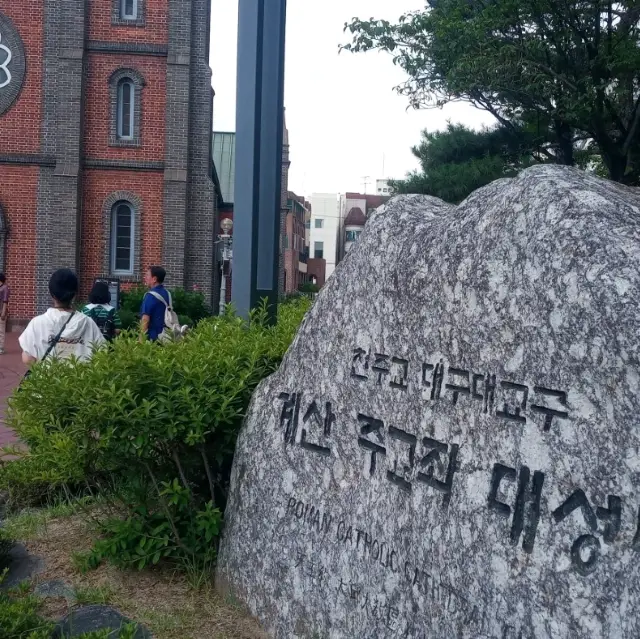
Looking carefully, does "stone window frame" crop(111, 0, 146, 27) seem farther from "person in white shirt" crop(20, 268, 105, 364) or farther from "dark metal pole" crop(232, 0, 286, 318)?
"person in white shirt" crop(20, 268, 105, 364)

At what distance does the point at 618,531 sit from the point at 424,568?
0.77 metres

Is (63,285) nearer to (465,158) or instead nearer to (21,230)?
(465,158)

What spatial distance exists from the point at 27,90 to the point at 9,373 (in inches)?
451

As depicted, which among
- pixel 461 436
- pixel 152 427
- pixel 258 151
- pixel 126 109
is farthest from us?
pixel 126 109

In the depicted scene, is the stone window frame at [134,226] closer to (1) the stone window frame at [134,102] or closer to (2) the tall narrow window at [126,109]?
(1) the stone window frame at [134,102]

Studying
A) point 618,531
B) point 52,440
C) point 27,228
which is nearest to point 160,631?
point 52,440

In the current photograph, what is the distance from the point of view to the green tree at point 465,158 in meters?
14.0

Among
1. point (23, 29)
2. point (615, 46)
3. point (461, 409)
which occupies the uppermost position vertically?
point (23, 29)

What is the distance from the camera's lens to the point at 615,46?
12.3 meters

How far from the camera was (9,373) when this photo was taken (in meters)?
13.4

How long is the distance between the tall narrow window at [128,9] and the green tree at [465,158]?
404 inches

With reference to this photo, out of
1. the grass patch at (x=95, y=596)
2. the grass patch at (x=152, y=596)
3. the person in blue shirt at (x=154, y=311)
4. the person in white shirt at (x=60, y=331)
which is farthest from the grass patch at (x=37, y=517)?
the person in blue shirt at (x=154, y=311)

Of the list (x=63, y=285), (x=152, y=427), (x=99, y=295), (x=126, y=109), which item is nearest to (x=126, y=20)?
(x=126, y=109)

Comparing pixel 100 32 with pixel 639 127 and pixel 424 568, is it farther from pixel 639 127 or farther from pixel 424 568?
pixel 424 568
